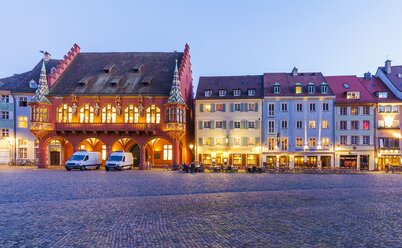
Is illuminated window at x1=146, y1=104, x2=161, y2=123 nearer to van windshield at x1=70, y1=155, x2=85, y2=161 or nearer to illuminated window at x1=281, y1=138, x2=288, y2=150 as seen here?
van windshield at x1=70, y1=155, x2=85, y2=161

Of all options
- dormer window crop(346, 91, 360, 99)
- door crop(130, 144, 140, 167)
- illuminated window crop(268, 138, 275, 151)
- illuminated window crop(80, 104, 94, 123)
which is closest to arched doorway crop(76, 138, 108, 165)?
illuminated window crop(80, 104, 94, 123)

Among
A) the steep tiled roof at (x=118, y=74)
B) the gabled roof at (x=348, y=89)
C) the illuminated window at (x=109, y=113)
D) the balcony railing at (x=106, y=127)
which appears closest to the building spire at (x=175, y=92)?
the steep tiled roof at (x=118, y=74)

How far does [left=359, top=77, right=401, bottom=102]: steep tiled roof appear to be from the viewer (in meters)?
44.3

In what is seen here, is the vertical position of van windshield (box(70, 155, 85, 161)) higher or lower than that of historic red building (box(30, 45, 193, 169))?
lower

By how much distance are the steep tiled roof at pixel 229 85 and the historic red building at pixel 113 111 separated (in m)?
4.06

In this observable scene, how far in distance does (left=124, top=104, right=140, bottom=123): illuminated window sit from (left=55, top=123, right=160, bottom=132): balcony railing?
1564 millimetres

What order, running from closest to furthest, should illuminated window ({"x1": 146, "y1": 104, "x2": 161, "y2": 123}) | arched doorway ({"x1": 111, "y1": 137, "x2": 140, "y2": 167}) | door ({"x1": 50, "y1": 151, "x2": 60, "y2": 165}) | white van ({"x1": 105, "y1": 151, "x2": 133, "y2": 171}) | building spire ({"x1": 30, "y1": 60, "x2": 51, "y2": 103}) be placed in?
white van ({"x1": 105, "y1": 151, "x2": 133, "y2": 171}), building spire ({"x1": 30, "y1": 60, "x2": 51, "y2": 103}), illuminated window ({"x1": 146, "y1": 104, "x2": 161, "y2": 123}), arched doorway ({"x1": 111, "y1": 137, "x2": 140, "y2": 167}), door ({"x1": 50, "y1": 151, "x2": 60, "y2": 165})

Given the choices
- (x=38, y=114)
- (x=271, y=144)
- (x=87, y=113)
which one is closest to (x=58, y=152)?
(x=38, y=114)

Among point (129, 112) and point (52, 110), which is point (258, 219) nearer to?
point (129, 112)

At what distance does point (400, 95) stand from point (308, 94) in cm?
1297

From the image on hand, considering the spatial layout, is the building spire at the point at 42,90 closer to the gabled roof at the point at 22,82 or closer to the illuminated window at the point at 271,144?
the gabled roof at the point at 22,82

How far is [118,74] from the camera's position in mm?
44344

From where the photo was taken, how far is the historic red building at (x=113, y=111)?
130ft

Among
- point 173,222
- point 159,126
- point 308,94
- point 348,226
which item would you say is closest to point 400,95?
point 308,94
